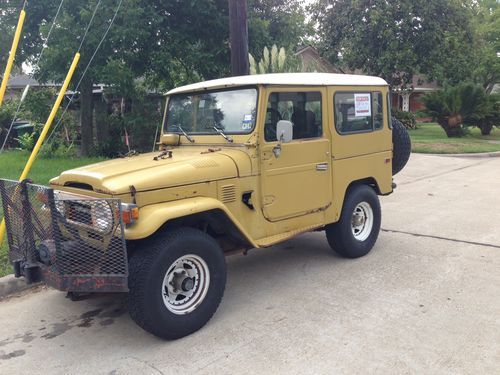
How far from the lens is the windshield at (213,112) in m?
4.66

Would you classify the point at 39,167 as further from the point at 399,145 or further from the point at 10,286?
the point at 399,145

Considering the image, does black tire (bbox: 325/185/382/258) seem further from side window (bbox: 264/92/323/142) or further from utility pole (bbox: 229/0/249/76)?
utility pole (bbox: 229/0/249/76)

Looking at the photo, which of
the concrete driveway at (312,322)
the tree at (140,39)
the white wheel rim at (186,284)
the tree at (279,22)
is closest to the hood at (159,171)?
the white wheel rim at (186,284)

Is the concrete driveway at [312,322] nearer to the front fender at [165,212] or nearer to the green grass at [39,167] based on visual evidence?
the front fender at [165,212]

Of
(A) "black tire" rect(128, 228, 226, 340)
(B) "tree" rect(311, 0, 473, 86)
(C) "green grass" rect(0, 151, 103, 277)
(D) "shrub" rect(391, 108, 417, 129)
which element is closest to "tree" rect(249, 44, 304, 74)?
(C) "green grass" rect(0, 151, 103, 277)

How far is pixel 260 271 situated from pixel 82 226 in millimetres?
2340

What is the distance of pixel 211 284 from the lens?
408 centimetres

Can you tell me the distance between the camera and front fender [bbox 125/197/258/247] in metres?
3.57

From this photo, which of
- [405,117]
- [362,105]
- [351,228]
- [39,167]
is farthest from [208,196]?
[405,117]

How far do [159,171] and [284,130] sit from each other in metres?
1.25

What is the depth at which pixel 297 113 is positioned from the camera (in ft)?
16.2

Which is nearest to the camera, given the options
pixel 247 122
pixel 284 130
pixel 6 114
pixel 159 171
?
pixel 159 171

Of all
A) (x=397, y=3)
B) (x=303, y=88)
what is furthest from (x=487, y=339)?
(x=397, y=3)

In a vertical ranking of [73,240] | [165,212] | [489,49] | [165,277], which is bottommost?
[165,277]
